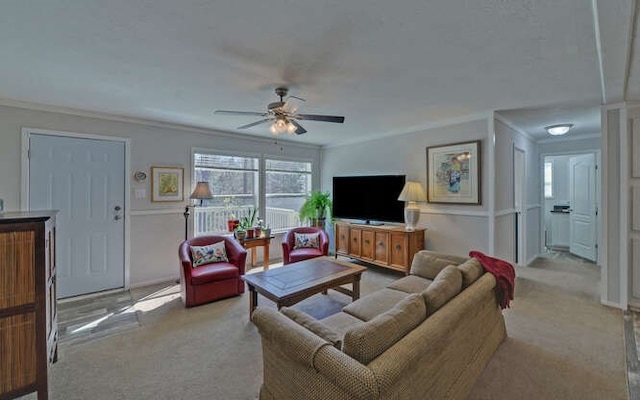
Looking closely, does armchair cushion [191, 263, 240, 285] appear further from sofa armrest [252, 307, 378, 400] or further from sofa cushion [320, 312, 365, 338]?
sofa armrest [252, 307, 378, 400]

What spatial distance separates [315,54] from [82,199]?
11.6 feet

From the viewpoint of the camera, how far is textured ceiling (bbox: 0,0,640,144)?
64.3 inches

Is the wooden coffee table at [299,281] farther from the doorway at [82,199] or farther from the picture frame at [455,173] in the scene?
the doorway at [82,199]

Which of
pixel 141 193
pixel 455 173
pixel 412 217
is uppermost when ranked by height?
pixel 455 173

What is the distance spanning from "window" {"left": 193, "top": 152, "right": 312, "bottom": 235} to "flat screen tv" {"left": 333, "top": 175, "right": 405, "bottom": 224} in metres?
0.97

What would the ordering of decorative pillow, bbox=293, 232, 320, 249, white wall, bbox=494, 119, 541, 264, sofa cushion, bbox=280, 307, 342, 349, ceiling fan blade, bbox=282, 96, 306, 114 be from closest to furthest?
sofa cushion, bbox=280, 307, 342, 349 < ceiling fan blade, bbox=282, 96, 306, 114 < white wall, bbox=494, 119, 541, 264 < decorative pillow, bbox=293, 232, 320, 249

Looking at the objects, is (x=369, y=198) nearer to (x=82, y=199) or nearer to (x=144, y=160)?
(x=144, y=160)

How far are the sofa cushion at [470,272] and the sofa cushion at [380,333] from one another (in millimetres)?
791

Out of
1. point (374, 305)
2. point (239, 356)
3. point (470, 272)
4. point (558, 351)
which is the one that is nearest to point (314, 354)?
point (374, 305)

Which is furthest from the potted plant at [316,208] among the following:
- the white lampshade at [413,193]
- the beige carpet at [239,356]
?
the beige carpet at [239,356]

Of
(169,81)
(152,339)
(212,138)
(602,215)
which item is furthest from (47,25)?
(602,215)

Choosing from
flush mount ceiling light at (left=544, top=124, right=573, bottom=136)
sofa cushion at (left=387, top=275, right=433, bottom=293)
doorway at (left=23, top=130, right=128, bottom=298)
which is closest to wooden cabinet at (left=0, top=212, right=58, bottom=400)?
doorway at (left=23, top=130, right=128, bottom=298)

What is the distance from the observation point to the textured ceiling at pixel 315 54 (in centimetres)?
163

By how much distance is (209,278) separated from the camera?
3.35m
